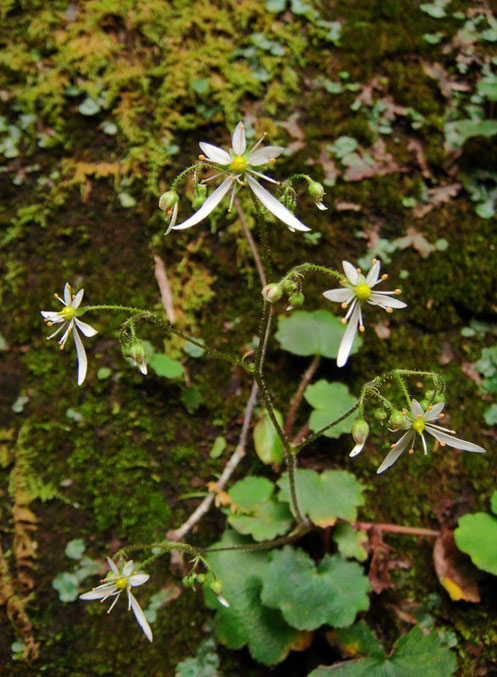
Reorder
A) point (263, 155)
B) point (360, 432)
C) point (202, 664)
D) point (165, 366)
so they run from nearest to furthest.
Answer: point (263, 155)
point (360, 432)
point (202, 664)
point (165, 366)

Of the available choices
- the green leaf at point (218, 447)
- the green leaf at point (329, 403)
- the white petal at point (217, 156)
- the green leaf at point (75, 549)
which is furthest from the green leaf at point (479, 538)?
the white petal at point (217, 156)

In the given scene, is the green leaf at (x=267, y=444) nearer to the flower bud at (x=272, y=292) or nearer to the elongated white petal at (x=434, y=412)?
the elongated white petal at (x=434, y=412)

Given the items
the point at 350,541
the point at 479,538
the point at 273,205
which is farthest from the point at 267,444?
the point at 273,205

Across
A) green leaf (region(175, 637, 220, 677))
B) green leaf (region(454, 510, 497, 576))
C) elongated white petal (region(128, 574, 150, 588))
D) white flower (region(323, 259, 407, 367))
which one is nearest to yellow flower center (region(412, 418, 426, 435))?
white flower (region(323, 259, 407, 367))

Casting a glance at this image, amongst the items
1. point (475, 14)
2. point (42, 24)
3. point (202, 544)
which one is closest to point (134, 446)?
point (202, 544)

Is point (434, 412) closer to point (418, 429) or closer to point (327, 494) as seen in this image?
point (418, 429)

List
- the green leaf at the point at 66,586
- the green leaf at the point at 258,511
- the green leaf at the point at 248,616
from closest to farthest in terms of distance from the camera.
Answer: the green leaf at the point at 248,616, the green leaf at the point at 258,511, the green leaf at the point at 66,586

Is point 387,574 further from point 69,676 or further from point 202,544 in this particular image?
point 69,676
